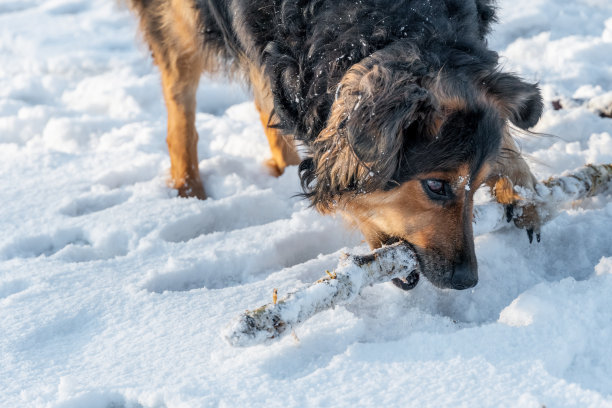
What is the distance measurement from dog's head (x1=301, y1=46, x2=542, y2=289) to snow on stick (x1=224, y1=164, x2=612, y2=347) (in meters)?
0.16

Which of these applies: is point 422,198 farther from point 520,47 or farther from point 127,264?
point 520,47

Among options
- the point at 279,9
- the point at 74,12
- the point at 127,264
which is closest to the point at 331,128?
the point at 279,9

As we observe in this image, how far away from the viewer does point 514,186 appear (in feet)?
9.62

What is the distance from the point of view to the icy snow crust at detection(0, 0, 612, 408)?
1.99m

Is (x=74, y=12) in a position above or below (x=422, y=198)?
above

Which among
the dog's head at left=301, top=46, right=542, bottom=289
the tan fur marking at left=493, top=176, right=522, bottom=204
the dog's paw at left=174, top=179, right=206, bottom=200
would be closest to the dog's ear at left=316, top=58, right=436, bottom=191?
the dog's head at left=301, top=46, right=542, bottom=289

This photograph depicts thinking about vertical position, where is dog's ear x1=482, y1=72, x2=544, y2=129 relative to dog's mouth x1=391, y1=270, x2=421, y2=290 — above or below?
above

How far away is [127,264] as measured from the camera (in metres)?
2.92

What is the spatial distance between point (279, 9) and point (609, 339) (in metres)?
1.86

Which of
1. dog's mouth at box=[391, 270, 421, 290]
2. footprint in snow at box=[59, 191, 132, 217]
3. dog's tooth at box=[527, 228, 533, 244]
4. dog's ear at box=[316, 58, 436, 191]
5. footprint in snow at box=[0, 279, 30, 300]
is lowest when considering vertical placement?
dog's mouth at box=[391, 270, 421, 290]

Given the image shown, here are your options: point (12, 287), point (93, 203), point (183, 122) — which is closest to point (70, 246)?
point (12, 287)

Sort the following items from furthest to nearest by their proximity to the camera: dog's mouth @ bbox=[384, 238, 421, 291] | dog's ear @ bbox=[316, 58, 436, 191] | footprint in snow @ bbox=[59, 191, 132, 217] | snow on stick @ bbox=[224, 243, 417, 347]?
footprint in snow @ bbox=[59, 191, 132, 217], dog's mouth @ bbox=[384, 238, 421, 291], dog's ear @ bbox=[316, 58, 436, 191], snow on stick @ bbox=[224, 243, 417, 347]

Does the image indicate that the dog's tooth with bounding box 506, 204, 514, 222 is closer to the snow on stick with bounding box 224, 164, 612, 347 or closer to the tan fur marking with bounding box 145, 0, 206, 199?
the snow on stick with bounding box 224, 164, 612, 347

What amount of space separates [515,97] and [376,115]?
75 centimetres
